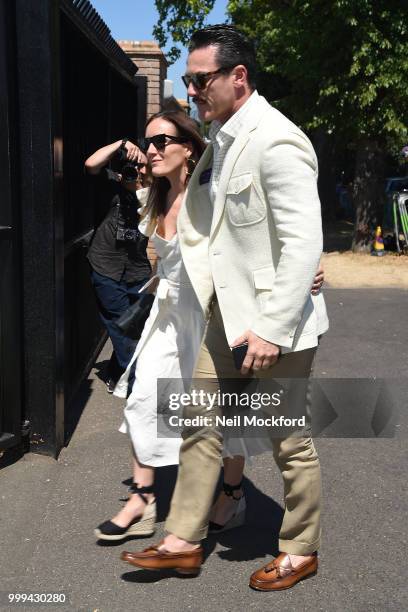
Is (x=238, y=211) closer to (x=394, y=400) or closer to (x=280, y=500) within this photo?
(x=280, y=500)

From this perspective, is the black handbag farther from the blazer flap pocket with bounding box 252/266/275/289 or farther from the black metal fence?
the blazer flap pocket with bounding box 252/266/275/289

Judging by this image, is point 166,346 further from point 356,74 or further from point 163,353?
point 356,74

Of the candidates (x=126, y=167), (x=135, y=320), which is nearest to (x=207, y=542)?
(x=135, y=320)

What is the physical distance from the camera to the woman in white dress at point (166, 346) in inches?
142

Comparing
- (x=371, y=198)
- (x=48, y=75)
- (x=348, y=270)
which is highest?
(x=48, y=75)

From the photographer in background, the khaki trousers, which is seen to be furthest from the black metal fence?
the khaki trousers

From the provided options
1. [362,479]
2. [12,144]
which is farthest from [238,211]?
[362,479]

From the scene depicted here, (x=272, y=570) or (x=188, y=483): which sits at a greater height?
(x=188, y=483)

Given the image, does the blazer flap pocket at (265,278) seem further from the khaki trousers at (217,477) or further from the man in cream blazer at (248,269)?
the khaki trousers at (217,477)

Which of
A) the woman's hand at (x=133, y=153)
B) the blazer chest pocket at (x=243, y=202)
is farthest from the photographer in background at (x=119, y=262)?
the blazer chest pocket at (x=243, y=202)

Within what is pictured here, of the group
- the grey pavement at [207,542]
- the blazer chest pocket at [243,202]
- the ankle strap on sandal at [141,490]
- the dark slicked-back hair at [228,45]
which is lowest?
the grey pavement at [207,542]

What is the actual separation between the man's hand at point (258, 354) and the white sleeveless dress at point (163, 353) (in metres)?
0.78

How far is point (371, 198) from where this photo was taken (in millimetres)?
15945

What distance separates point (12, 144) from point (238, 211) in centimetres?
165
